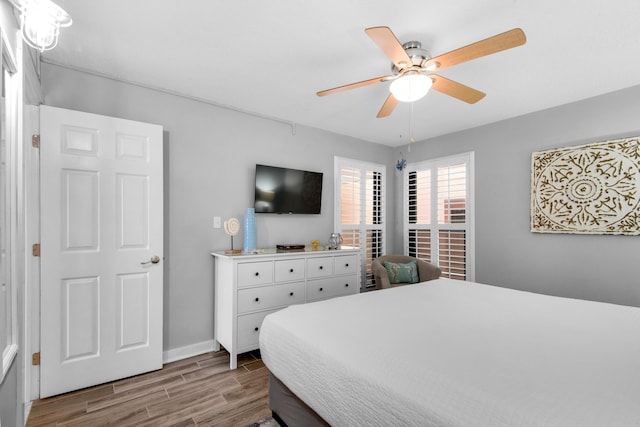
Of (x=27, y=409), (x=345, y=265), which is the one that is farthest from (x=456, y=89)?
(x=27, y=409)

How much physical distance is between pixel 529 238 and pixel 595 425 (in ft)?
9.78

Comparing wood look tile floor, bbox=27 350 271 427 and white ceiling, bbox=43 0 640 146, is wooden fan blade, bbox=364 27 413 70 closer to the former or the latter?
white ceiling, bbox=43 0 640 146

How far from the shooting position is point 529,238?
3.37m

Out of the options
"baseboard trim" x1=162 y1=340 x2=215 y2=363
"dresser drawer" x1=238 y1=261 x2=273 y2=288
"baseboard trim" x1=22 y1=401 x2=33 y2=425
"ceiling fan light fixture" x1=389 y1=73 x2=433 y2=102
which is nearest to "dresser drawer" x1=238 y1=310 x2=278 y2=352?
"dresser drawer" x1=238 y1=261 x2=273 y2=288

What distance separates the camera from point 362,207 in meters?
4.48

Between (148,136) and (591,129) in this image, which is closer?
(148,136)

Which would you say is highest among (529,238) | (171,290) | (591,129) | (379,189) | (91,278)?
(591,129)

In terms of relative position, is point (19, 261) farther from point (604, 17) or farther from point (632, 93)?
point (632, 93)

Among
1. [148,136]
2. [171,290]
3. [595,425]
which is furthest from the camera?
[171,290]

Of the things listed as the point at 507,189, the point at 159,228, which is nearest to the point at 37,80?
the point at 159,228

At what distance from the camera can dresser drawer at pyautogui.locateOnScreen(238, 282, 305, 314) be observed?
110 inches

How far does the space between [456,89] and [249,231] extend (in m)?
2.20

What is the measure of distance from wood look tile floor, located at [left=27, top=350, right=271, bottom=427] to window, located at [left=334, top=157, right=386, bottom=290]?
7.21 ft

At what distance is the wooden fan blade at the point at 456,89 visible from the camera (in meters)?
2.08
